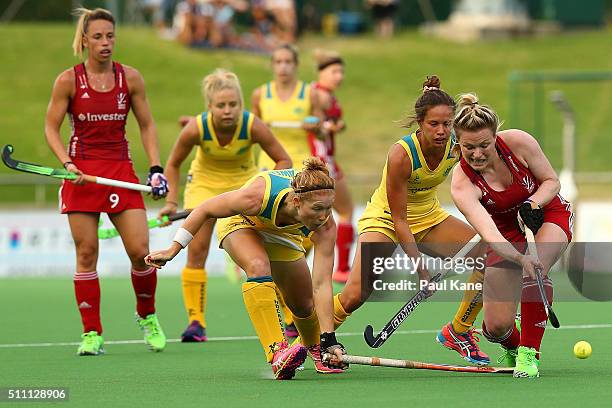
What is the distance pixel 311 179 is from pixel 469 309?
1.46m

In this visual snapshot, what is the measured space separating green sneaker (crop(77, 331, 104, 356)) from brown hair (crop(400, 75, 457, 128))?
2215 mm

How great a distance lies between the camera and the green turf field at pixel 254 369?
19.8 feet

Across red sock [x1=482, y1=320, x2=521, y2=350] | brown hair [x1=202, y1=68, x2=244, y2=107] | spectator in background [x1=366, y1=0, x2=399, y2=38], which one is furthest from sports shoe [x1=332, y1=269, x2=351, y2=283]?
spectator in background [x1=366, y1=0, x2=399, y2=38]

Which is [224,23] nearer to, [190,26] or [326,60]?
[190,26]

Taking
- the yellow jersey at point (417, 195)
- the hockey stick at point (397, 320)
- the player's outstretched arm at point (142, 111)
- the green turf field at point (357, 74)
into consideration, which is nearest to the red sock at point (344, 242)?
the player's outstretched arm at point (142, 111)

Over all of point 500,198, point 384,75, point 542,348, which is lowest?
point 384,75

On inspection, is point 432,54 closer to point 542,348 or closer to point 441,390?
point 542,348

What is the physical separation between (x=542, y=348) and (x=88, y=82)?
304 cm

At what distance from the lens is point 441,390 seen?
6223 millimetres

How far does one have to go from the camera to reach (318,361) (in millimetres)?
7090

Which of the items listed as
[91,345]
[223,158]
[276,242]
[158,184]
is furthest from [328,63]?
[276,242]

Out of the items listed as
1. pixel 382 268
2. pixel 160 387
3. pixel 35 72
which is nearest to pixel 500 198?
pixel 382 268

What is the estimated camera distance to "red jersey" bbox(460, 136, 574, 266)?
22.2 ft

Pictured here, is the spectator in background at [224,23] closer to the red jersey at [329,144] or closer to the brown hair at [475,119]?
the red jersey at [329,144]
